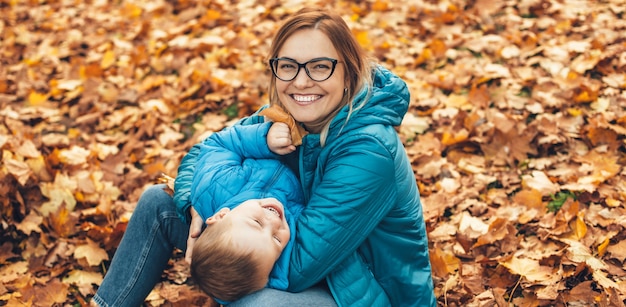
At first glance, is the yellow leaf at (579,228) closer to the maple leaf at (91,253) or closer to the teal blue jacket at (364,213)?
the teal blue jacket at (364,213)

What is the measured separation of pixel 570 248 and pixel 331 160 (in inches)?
49.0

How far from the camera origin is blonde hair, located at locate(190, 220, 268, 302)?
6.05ft

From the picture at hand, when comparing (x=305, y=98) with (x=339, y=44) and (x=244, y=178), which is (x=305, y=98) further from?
(x=244, y=178)

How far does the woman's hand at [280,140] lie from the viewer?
2184 mm

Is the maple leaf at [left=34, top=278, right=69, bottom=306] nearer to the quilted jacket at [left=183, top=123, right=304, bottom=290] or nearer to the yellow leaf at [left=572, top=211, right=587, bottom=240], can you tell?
the quilted jacket at [left=183, top=123, right=304, bottom=290]

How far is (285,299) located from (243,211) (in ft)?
1.08

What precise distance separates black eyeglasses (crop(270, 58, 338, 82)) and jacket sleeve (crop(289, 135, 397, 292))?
32 cm

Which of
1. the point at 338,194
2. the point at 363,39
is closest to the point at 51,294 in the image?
the point at 338,194

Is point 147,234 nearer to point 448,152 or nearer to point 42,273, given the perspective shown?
point 42,273

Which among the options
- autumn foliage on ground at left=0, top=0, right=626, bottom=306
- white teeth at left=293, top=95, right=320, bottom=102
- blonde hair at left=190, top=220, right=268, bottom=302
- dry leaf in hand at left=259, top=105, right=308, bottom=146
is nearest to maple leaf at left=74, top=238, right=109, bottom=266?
autumn foliage on ground at left=0, top=0, right=626, bottom=306

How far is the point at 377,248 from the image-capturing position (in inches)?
84.4

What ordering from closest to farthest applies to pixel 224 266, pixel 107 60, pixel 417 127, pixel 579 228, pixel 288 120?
1. pixel 224 266
2. pixel 288 120
3. pixel 579 228
4. pixel 417 127
5. pixel 107 60

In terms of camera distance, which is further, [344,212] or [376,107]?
[376,107]

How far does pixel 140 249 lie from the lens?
7.98 feet
